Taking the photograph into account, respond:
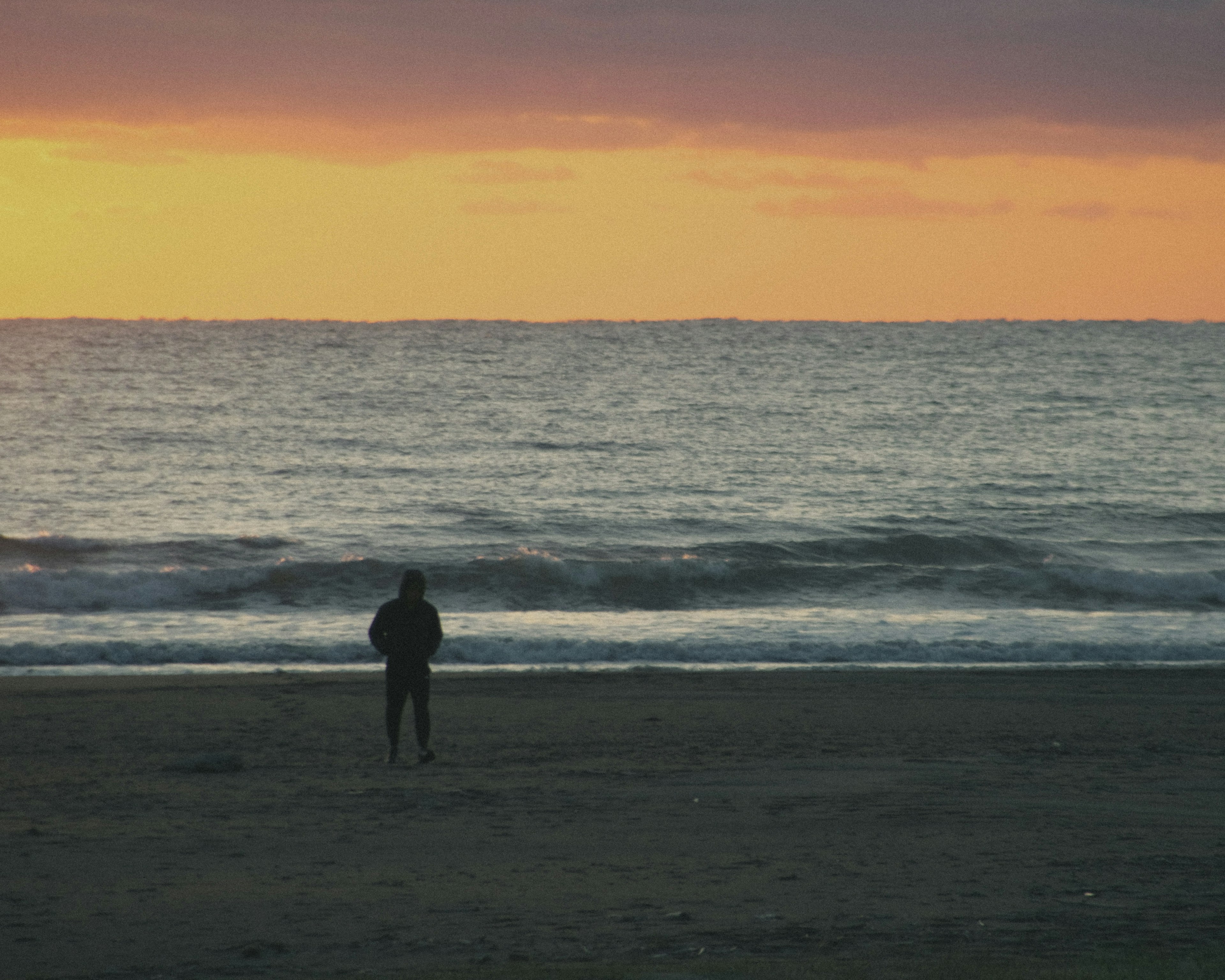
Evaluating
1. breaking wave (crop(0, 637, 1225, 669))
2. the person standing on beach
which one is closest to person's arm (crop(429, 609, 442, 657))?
the person standing on beach

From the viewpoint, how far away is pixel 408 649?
8938 mm

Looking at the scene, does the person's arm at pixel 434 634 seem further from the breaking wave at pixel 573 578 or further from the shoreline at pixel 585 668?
the breaking wave at pixel 573 578

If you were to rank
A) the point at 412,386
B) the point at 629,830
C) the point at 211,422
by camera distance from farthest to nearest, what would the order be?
the point at 412,386, the point at 211,422, the point at 629,830

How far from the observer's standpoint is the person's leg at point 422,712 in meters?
8.99

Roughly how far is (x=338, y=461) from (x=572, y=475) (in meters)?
6.94

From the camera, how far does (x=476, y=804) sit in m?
7.85

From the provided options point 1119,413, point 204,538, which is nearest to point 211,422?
point 204,538

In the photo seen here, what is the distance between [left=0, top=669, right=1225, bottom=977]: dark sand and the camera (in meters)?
5.53

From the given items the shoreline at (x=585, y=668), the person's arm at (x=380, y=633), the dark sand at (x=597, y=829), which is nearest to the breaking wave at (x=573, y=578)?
the shoreline at (x=585, y=668)

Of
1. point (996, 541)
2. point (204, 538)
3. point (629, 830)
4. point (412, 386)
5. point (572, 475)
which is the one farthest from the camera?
point (412, 386)

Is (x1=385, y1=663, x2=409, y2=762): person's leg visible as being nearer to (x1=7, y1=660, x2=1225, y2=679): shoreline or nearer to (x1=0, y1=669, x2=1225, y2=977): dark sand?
(x1=0, y1=669, x2=1225, y2=977): dark sand

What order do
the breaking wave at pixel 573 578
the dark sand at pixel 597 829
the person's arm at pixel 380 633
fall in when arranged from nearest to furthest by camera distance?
the dark sand at pixel 597 829, the person's arm at pixel 380 633, the breaking wave at pixel 573 578

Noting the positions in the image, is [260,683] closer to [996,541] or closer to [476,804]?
[476,804]

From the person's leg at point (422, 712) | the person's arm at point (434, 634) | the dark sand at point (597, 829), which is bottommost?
the dark sand at point (597, 829)
